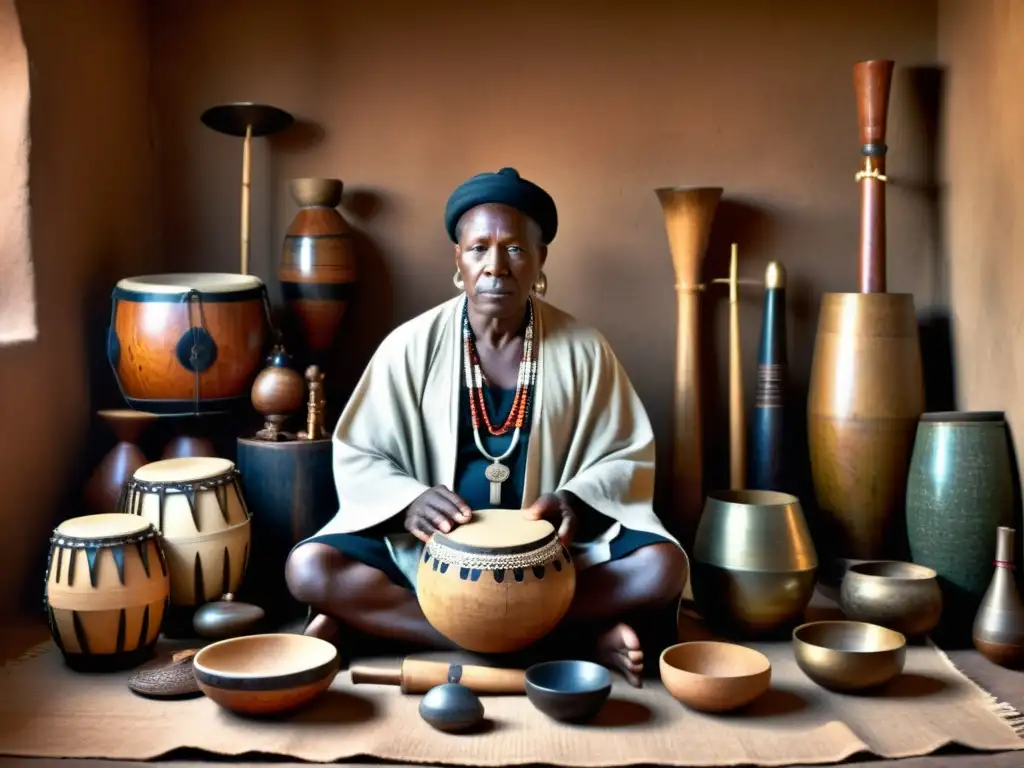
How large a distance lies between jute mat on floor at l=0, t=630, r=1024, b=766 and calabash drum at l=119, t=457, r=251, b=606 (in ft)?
1.25

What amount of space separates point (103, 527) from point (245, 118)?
5.30 feet

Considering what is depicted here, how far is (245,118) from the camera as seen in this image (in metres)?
3.84

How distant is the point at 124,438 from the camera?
359 cm

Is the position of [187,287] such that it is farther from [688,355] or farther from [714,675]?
[714,675]

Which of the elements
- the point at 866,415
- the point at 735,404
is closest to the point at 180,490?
the point at 735,404

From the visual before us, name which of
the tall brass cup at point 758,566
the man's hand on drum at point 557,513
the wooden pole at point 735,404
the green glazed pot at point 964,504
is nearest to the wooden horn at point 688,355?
the wooden pole at point 735,404

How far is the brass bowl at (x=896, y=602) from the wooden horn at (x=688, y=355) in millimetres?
898

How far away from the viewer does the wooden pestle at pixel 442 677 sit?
2693 mm

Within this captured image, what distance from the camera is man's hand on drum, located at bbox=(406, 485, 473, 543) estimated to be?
2789mm

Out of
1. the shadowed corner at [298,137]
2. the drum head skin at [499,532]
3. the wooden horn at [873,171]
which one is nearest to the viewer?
the drum head skin at [499,532]

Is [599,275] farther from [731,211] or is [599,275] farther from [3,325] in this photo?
[3,325]

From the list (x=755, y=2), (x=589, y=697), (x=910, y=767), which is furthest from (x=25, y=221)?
(x=910, y=767)

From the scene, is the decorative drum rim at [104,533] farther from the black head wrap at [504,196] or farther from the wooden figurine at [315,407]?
the black head wrap at [504,196]

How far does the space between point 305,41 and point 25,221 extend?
124 cm
